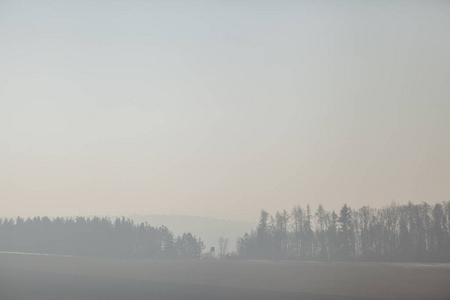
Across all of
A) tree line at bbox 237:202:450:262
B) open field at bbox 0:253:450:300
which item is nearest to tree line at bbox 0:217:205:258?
tree line at bbox 237:202:450:262

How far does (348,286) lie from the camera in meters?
42.2

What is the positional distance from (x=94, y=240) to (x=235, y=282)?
240 feet

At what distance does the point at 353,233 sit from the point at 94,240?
61.5 meters

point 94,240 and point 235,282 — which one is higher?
point 94,240

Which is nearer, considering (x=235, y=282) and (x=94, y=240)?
(x=235, y=282)

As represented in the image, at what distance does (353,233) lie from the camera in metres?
105

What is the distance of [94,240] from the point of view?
114 meters

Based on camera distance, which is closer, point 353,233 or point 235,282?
point 235,282

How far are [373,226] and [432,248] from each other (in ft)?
66.2

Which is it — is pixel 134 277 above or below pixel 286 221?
below

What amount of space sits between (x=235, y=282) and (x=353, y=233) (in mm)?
62436

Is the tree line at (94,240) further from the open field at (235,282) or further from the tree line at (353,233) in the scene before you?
the open field at (235,282)

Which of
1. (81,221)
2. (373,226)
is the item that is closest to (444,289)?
(373,226)

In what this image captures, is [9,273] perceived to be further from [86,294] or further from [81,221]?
[81,221]
